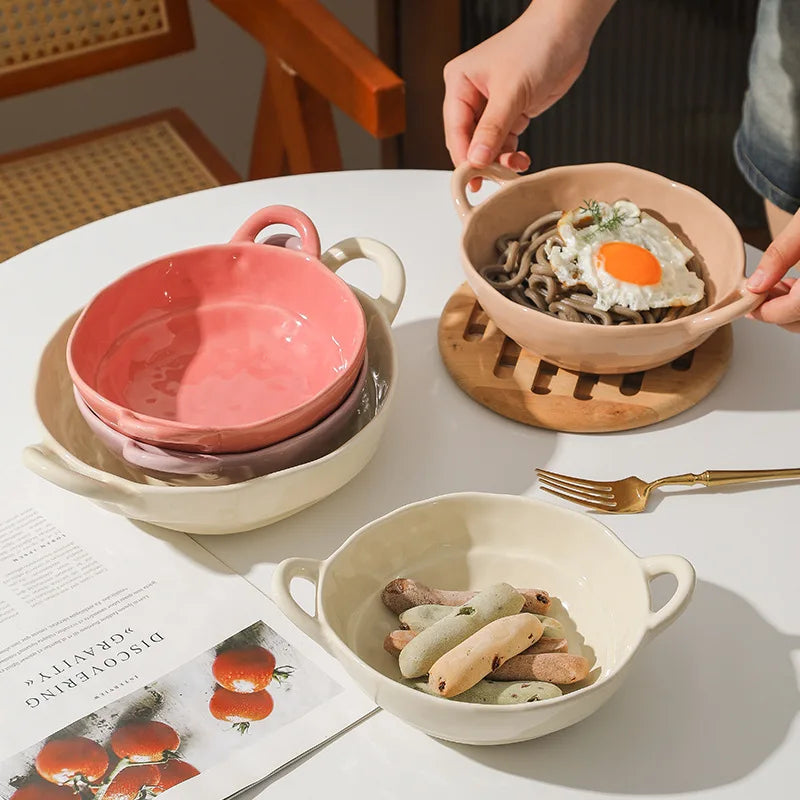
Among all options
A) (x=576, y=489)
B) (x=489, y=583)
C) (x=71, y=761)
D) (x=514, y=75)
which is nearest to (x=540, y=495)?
(x=576, y=489)

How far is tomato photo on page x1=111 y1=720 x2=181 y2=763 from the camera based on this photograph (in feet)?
2.67

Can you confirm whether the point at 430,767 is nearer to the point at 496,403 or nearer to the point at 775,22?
the point at 496,403

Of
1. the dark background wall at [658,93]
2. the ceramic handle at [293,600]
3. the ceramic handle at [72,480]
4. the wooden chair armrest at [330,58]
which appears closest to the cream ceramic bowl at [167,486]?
the ceramic handle at [72,480]

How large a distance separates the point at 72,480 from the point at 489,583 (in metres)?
0.35

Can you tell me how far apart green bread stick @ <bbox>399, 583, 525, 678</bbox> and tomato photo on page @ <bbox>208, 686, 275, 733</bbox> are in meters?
0.12

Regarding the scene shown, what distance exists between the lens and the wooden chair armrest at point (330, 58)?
5.50ft

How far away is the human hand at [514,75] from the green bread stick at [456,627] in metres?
0.60

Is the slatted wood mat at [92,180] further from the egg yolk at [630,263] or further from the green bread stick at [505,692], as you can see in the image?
the green bread stick at [505,692]

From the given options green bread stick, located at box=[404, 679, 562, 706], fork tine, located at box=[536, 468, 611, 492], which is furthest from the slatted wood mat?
green bread stick, located at box=[404, 679, 562, 706]

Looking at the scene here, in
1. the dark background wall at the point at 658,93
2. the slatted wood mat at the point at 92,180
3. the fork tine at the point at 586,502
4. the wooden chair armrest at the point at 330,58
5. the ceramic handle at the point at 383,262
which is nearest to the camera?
the fork tine at the point at 586,502

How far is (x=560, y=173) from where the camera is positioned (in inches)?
48.8

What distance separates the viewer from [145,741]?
82 cm

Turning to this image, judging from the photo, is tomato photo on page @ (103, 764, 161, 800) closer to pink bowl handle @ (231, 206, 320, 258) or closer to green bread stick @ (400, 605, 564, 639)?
green bread stick @ (400, 605, 564, 639)

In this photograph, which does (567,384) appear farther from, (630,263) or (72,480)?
(72,480)
